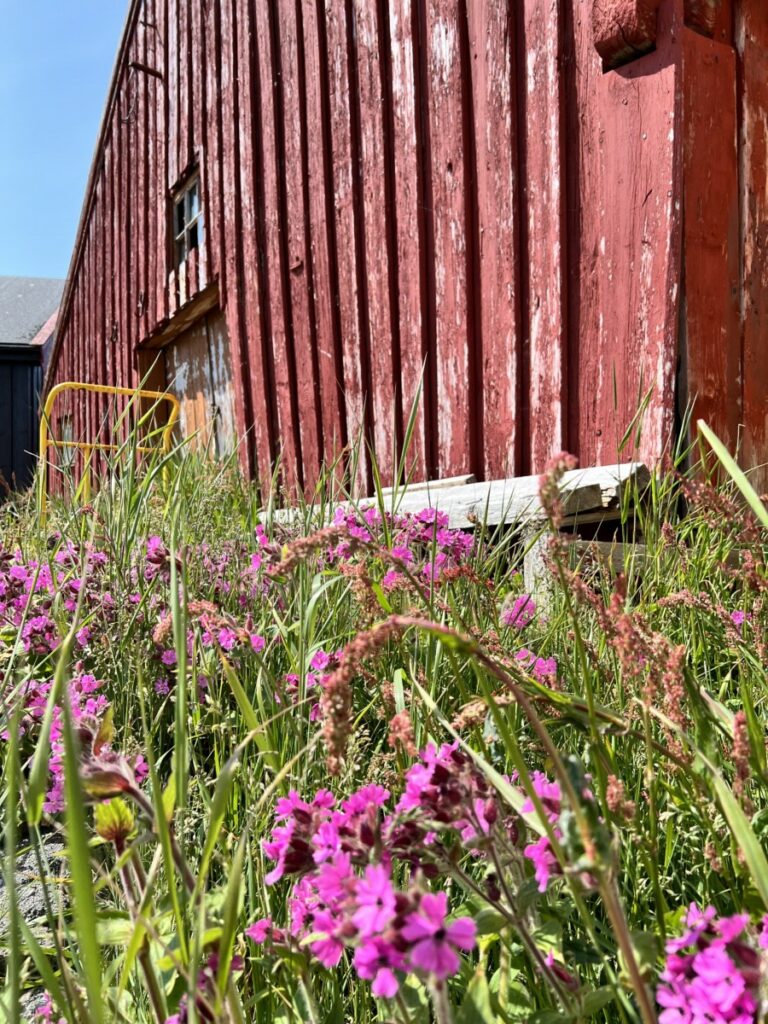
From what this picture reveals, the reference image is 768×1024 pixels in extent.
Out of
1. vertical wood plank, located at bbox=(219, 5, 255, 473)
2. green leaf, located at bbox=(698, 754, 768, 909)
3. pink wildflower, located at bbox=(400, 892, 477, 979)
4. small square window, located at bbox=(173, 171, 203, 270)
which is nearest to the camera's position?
pink wildflower, located at bbox=(400, 892, 477, 979)

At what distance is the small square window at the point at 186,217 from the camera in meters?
6.70

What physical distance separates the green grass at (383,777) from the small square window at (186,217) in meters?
5.30

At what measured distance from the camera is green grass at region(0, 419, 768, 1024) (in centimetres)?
56

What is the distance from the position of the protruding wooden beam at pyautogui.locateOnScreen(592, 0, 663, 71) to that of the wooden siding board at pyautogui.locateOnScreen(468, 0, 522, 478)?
0.46 meters

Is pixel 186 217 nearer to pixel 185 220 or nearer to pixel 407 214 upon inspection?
pixel 185 220

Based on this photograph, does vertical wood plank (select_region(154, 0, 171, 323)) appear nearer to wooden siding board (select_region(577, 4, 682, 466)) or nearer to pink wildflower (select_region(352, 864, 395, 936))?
wooden siding board (select_region(577, 4, 682, 466))

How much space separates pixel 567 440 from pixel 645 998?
104 inches

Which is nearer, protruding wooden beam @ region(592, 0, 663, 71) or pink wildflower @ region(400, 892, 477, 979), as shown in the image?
pink wildflower @ region(400, 892, 477, 979)

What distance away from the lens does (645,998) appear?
47 centimetres

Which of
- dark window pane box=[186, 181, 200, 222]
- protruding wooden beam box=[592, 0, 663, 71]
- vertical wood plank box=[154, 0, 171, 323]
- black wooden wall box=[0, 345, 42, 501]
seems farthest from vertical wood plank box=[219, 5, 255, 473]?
black wooden wall box=[0, 345, 42, 501]

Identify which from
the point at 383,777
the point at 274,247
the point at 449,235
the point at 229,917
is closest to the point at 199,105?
the point at 274,247

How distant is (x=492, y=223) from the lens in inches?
132

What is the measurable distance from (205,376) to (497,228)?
3695mm

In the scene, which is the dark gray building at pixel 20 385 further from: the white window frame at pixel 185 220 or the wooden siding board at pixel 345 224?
the wooden siding board at pixel 345 224
